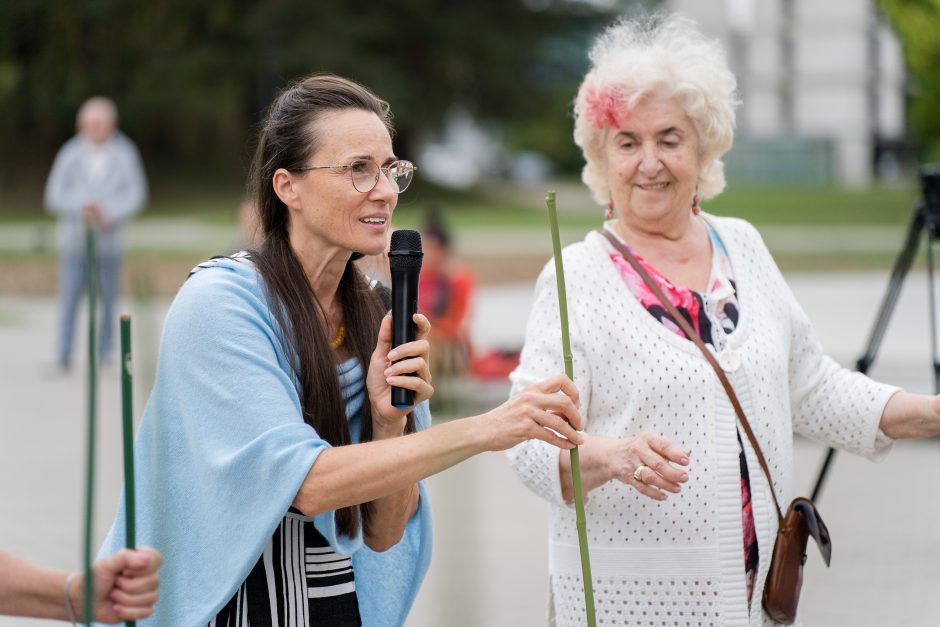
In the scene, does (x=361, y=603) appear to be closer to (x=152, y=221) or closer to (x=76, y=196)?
(x=76, y=196)

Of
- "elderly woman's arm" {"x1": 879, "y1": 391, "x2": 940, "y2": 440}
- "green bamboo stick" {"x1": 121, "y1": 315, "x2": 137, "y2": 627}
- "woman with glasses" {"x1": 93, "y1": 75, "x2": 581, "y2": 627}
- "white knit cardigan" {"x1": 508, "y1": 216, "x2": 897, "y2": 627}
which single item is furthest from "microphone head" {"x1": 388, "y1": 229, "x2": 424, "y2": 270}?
"elderly woman's arm" {"x1": 879, "y1": 391, "x2": 940, "y2": 440}

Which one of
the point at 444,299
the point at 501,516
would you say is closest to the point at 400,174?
the point at 501,516

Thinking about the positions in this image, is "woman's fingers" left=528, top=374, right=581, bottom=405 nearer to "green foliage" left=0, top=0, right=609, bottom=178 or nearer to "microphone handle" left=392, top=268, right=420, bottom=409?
"microphone handle" left=392, top=268, right=420, bottom=409

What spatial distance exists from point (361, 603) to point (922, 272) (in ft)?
52.8

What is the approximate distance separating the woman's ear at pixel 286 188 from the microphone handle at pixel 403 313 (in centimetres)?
33

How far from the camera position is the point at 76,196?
500 inches

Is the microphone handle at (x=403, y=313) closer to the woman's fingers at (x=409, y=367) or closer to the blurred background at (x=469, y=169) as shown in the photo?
the woman's fingers at (x=409, y=367)

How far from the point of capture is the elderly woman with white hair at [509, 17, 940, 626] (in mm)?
3236

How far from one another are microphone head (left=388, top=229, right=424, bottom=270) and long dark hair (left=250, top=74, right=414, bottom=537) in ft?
0.78

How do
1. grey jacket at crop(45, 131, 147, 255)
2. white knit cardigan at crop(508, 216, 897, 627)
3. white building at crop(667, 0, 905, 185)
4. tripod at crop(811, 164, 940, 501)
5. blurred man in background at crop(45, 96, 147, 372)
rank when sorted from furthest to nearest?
white building at crop(667, 0, 905, 185)
grey jacket at crop(45, 131, 147, 255)
blurred man in background at crop(45, 96, 147, 372)
tripod at crop(811, 164, 940, 501)
white knit cardigan at crop(508, 216, 897, 627)

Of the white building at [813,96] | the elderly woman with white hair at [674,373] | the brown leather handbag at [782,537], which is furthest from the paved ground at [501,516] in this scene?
the white building at [813,96]

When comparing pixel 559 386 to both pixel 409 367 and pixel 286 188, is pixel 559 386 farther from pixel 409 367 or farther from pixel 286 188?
pixel 286 188

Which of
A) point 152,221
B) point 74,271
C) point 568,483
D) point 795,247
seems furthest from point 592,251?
A: point 152,221

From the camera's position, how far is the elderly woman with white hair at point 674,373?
3.24 metres
